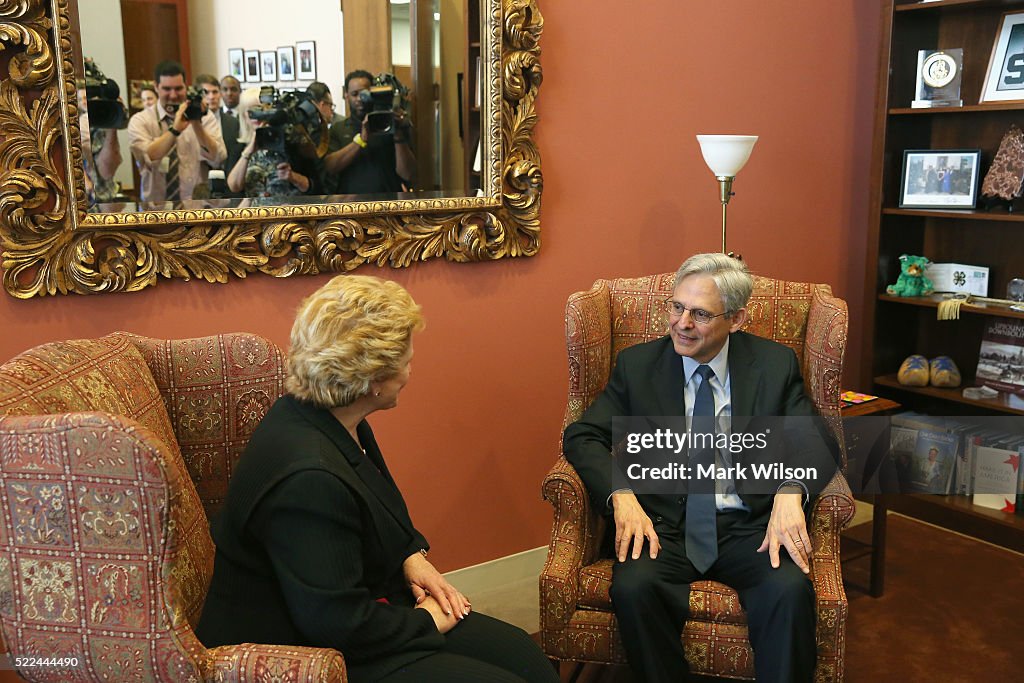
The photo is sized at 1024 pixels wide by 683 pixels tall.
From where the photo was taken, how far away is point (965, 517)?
12.0ft

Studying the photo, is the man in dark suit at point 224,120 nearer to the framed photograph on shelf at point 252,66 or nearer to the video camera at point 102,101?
the framed photograph on shelf at point 252,66

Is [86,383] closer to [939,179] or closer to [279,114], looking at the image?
[279,114]

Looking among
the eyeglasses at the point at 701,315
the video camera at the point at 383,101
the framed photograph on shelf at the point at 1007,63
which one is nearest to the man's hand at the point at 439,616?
the eyeglasses at the point at 701,315

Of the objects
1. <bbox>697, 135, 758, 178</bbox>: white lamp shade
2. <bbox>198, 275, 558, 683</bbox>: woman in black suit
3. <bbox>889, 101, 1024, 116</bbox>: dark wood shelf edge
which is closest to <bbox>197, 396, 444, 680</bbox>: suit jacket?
<bbox>198, 275, 558, 683</bbox>: woman in black suit

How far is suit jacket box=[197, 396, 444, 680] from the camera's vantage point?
1.67 meters

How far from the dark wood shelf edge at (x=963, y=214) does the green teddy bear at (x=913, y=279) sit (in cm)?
18

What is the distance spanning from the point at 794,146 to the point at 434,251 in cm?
157

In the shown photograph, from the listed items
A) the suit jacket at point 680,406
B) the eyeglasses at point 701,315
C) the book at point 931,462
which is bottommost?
the book at point 931,462

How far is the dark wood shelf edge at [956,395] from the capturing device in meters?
3.50

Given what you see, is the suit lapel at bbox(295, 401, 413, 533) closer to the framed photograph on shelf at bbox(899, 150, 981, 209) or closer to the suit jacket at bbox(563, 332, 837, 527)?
the suit jacket at bbox(563, 332, 837, 527)

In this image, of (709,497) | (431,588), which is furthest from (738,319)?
(431,588)

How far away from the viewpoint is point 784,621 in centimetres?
218

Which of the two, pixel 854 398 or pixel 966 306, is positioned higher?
pixel 966 306

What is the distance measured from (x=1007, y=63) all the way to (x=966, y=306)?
88 centimetres
